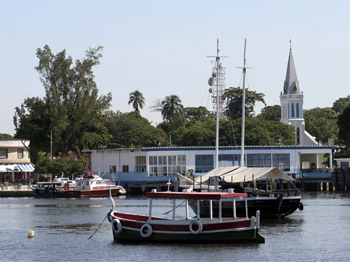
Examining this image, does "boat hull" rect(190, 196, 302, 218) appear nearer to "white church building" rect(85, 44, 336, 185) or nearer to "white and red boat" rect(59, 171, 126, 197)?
"white and red boat" rect(59, 171, 126, 197)

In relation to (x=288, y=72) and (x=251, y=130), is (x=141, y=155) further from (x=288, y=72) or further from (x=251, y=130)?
(x=288, y=72)

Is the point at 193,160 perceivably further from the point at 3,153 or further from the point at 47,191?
the point at 3,153

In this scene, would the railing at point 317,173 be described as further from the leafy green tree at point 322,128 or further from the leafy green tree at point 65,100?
the leafy green tree at point 322,128

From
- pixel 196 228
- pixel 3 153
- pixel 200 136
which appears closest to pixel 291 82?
pixel 200 136

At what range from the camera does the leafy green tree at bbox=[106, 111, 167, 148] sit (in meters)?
156

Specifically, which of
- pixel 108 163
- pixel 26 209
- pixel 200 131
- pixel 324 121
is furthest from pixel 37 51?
pixel 324 121

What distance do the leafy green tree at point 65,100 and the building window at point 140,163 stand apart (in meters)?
10.1

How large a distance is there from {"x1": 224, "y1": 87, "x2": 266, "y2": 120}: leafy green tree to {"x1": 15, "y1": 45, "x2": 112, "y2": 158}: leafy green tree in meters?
50.0

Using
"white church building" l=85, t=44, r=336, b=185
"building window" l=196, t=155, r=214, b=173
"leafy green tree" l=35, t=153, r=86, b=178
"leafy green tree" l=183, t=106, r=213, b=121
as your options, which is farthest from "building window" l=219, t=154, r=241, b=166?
"leafy green tree" l=183, t=106, r=213, b=121

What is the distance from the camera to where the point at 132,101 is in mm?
187500

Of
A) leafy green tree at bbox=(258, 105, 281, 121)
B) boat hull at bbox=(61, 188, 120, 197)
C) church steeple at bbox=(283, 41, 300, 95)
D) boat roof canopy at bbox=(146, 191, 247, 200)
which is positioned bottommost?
boat hull at bbox=(61, 188, 120, 197)

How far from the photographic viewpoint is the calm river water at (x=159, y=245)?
4094cm

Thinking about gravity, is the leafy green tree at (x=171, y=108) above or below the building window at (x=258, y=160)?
above

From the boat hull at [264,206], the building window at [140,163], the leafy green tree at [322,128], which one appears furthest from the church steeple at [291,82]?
the boat hull at [264,206]
